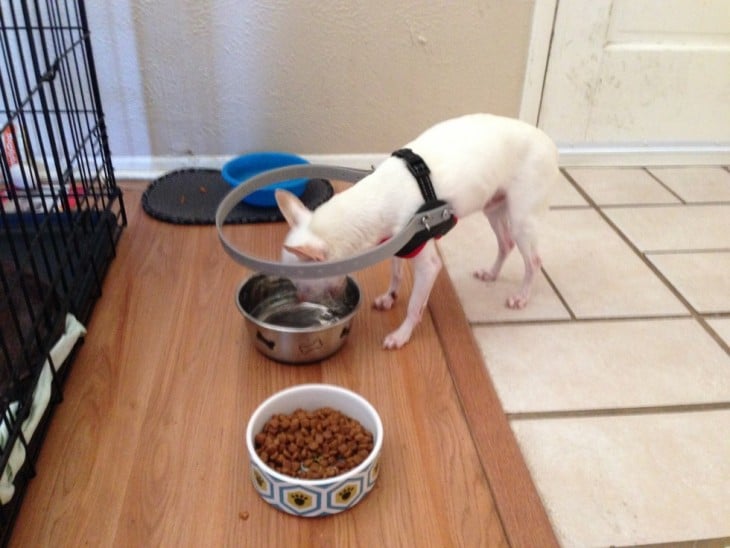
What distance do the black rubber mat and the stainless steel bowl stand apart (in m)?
0.57

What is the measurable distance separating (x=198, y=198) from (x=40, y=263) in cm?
71

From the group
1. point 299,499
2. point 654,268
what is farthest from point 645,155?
point 299,499

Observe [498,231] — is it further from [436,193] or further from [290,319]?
[290,319]

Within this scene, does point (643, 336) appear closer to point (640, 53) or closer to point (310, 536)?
point (310, 536)

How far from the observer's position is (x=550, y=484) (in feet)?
4.66

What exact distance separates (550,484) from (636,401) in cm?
37

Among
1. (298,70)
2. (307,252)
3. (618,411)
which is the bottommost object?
(618,411)

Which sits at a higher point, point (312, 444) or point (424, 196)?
point (424, 196)

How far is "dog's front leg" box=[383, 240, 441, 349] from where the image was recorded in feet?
5.54

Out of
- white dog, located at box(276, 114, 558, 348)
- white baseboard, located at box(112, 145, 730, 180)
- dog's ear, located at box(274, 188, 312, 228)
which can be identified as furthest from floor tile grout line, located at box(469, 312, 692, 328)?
white baseboard, located at box(112, 145, 730, 180)

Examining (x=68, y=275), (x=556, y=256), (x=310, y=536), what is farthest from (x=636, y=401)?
(x=68, y=275)

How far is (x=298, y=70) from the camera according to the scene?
2480mm

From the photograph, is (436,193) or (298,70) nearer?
(436,193)

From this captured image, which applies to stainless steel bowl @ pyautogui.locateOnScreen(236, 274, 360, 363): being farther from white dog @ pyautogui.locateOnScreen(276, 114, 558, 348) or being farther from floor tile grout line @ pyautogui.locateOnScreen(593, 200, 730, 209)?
floor tile grout line @ pyautogui.locateOnScreen(593, 200, 730, 209)
